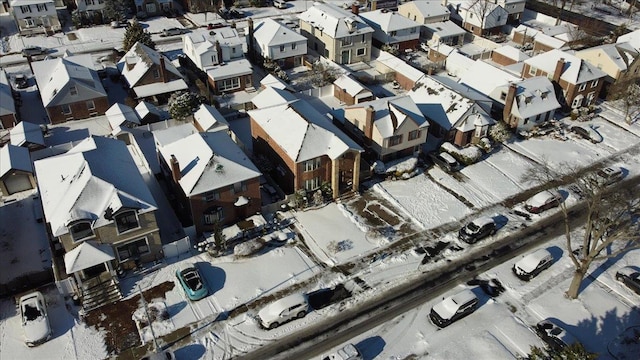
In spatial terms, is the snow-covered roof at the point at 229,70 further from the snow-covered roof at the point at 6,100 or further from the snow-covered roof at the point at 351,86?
the snow-covered roof at the point at 6,100

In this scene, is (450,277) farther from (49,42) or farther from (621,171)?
(49,42)

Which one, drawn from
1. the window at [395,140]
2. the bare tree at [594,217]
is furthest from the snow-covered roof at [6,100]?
the bare tree at [594,217]

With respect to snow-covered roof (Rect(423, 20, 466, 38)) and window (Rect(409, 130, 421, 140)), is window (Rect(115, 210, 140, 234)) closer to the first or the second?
window (Rect(409, 130, 421, 140))

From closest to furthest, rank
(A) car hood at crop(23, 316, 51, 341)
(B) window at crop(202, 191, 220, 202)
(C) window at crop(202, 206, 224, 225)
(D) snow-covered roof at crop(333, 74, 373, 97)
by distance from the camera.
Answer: (A) car hood at crop(23, 316, 51, 341)
(B) window at crop(202, 191, 220, 202)
(C) window at crop(202, 206, 224, 225)
(D) snow-covered roof at crop(333, 74, 373, 97)

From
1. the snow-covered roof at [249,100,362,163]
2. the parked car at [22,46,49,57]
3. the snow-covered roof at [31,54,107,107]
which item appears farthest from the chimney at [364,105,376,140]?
the parked car at [22,46,49,57]

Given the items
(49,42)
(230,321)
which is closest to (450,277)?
(230,321)

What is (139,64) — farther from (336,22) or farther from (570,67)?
(570,67)
